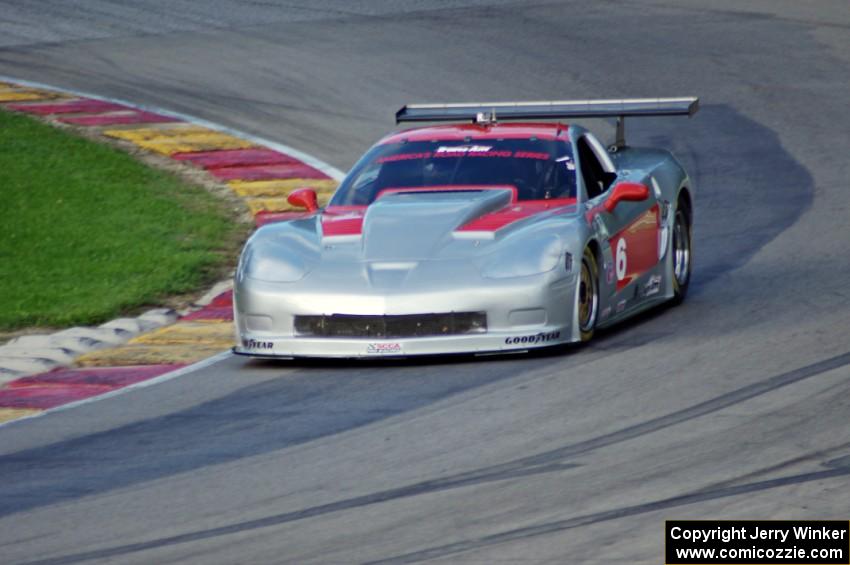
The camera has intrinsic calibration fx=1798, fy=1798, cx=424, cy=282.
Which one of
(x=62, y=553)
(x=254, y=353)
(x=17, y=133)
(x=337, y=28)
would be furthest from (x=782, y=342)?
(x=337, y=28)

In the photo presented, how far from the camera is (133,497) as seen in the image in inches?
283

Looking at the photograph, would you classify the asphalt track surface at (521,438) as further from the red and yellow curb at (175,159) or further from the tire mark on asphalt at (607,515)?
the red and yellow curb at (175,159)

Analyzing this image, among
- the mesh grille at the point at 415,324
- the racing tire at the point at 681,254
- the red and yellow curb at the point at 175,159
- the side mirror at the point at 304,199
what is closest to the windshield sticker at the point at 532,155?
the racing tire at the point at 681,254

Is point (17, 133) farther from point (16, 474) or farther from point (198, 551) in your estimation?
point (198, 551)

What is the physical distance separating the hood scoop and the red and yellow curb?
137 centimetres

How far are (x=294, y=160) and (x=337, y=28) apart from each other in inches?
270

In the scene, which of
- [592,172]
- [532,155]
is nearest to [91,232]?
[532,155]

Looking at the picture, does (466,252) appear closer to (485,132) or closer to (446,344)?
(446,344)

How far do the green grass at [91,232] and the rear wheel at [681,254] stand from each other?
136 inches

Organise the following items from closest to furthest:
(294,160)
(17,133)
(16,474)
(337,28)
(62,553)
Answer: (62,553) → (16,474) → (294,160) → (17,133) → (337,28)

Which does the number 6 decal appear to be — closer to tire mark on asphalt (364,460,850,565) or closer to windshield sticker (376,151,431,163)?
windshield sticker (376,151,431,163)

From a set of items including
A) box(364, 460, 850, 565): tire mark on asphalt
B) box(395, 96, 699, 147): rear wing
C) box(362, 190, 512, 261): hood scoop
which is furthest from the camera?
box(395, 96, 699, 147): rear wing

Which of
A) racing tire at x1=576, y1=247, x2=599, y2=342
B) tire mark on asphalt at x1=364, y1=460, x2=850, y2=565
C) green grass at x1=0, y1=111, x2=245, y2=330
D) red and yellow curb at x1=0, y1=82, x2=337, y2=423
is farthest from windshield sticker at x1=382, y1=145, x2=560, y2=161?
tire mark on asphalt at x1=364, y1=460, x2=850, y2=565

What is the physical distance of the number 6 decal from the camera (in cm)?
1037
